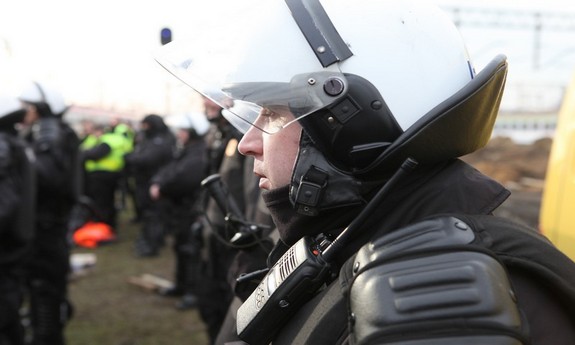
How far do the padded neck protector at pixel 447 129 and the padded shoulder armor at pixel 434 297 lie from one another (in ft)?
0.84

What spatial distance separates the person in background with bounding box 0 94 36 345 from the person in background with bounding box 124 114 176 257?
429cm

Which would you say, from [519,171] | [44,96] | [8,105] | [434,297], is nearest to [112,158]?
[44,96]

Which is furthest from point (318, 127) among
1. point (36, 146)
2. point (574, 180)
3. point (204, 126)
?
point (204, 126)

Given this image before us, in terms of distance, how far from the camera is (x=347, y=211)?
1.16 metres

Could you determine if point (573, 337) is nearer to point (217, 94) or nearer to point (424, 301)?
point (424, 301)

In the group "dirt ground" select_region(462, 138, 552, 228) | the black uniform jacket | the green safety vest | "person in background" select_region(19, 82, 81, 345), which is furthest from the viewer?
"dirt ground" select_region(462, 138, 552, 228)

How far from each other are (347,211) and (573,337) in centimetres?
44

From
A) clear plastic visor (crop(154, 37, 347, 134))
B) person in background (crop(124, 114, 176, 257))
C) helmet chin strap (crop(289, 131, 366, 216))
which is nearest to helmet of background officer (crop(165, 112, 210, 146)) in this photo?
person in background (crop(124, 114, 176, 257))

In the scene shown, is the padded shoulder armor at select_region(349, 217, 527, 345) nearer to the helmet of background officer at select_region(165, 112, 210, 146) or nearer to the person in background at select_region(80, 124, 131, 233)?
the helmet of background officer at select_region(165, 112, 210, 146)

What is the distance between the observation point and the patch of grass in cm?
482

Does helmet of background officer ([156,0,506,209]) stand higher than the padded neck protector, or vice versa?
helmet of background officer ([156,0,506,209])

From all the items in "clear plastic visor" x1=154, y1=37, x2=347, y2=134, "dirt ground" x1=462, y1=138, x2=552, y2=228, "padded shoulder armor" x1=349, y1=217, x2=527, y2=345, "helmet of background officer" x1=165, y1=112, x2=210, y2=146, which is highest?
"clear plastic visor" x1=154, y1=37, x2=347, y2=134

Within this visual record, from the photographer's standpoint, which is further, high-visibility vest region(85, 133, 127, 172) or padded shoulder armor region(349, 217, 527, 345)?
high-visibility vest region(85, 133, 127, 172)

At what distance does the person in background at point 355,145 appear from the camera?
0.96 meters
